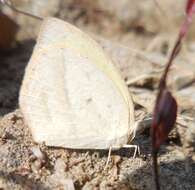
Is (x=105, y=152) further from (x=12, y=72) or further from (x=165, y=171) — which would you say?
(x=12, y=72)

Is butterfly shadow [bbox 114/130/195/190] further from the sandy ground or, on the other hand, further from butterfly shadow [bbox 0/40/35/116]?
butterfly shadow [bbox 0/40/35/116]

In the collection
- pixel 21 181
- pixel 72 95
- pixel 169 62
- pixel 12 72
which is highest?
pixel 169 62

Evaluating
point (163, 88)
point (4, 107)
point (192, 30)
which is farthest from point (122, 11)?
point (163, 88)

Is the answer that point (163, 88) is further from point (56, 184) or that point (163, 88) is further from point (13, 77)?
point (13, 77)

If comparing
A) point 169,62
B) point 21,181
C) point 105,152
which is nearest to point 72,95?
point 105,152

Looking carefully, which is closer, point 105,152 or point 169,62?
point 169,62

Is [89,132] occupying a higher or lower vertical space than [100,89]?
lower

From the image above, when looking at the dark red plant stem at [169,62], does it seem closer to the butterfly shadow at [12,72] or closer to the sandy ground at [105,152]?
the sandy ground at [105,152]
